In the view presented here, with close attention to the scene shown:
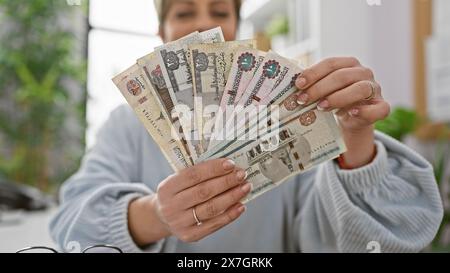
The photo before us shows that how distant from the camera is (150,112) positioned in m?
0.63

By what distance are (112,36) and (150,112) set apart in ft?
0.68

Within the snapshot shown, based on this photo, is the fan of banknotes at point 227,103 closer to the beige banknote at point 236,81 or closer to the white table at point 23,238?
the beige banknote at point 236,81

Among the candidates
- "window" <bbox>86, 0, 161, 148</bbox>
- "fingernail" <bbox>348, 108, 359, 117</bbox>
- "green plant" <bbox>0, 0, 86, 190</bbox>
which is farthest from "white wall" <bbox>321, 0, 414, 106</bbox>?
"green plant" <bbox>0, 0, 86, 190</bbox>

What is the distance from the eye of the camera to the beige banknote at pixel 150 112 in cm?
62

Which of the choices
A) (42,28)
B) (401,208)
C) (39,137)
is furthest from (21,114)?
(401,208)

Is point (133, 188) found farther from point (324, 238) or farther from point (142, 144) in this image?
point (324, 238)

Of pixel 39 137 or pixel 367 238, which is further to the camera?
pixel 39 137

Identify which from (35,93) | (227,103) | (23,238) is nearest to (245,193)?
(227,103)

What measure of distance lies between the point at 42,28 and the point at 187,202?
1.65 meters

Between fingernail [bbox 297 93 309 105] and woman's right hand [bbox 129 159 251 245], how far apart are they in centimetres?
13

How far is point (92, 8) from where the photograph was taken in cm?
77

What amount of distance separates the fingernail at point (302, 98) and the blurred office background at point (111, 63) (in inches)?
4.3

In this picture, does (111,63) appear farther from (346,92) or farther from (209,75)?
(346,92)

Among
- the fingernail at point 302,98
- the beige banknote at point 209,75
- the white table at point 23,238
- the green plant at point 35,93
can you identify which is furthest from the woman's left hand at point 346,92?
the green plant at point 35,93
